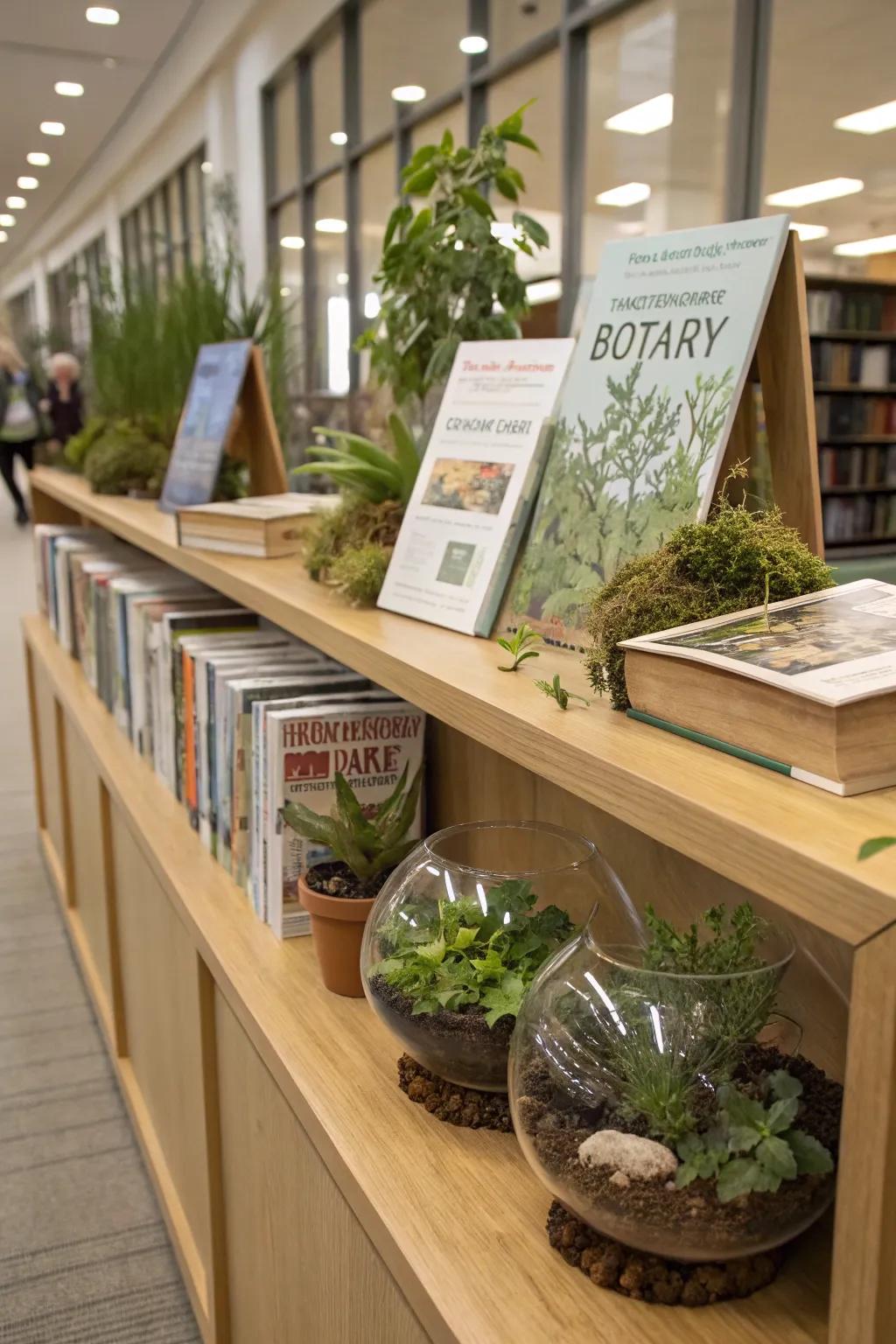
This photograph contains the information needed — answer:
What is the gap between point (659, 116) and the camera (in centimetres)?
367

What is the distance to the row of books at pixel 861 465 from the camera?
552 centimetres

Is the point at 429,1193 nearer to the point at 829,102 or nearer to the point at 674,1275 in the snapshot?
the point at 674,1275

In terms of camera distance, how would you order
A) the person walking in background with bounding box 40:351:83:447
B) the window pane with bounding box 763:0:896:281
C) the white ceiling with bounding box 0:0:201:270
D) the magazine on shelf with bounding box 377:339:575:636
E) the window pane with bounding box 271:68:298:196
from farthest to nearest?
the white ceiling with bounding box 0:0:201:270, the window pane with bounding box 271:68:298:196, the person walking in background with bounding box 40:351:83:447, the window pane with bounding box 763:0:896:281, the magazine on shelf with bounding box 377:339:575:636

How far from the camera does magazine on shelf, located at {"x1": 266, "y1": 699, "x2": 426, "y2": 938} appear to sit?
1.29m

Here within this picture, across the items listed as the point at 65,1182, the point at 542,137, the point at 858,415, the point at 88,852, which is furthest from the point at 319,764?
the point at 858,415

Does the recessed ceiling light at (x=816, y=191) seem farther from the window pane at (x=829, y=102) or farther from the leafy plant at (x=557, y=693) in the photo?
the leafy plant at (x=557, y=693)

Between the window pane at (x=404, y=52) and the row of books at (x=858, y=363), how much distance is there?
212 centimetres

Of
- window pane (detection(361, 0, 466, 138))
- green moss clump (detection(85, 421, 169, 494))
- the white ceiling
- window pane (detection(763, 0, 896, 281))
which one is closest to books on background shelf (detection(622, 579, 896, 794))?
green moss clump (detection(85, 421, 169, 494))

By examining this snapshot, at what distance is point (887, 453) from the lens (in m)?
5.60

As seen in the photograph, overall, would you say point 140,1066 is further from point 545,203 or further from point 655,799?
point 545,203

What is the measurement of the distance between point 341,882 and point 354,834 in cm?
5

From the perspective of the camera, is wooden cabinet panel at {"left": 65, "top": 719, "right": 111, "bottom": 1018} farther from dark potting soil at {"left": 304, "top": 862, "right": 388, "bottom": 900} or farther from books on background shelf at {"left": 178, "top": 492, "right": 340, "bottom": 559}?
dark potting soil at {"left": 304, "top": 862, "right": 388, "bottom": 900}

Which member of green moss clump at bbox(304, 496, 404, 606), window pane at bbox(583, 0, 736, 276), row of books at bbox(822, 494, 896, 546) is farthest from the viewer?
row of books at bbox(822, 494, 896, 546)

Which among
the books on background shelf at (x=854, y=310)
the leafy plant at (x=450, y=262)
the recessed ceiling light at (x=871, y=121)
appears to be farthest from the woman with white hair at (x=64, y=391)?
the leafy plant at (x=450, y=262)
